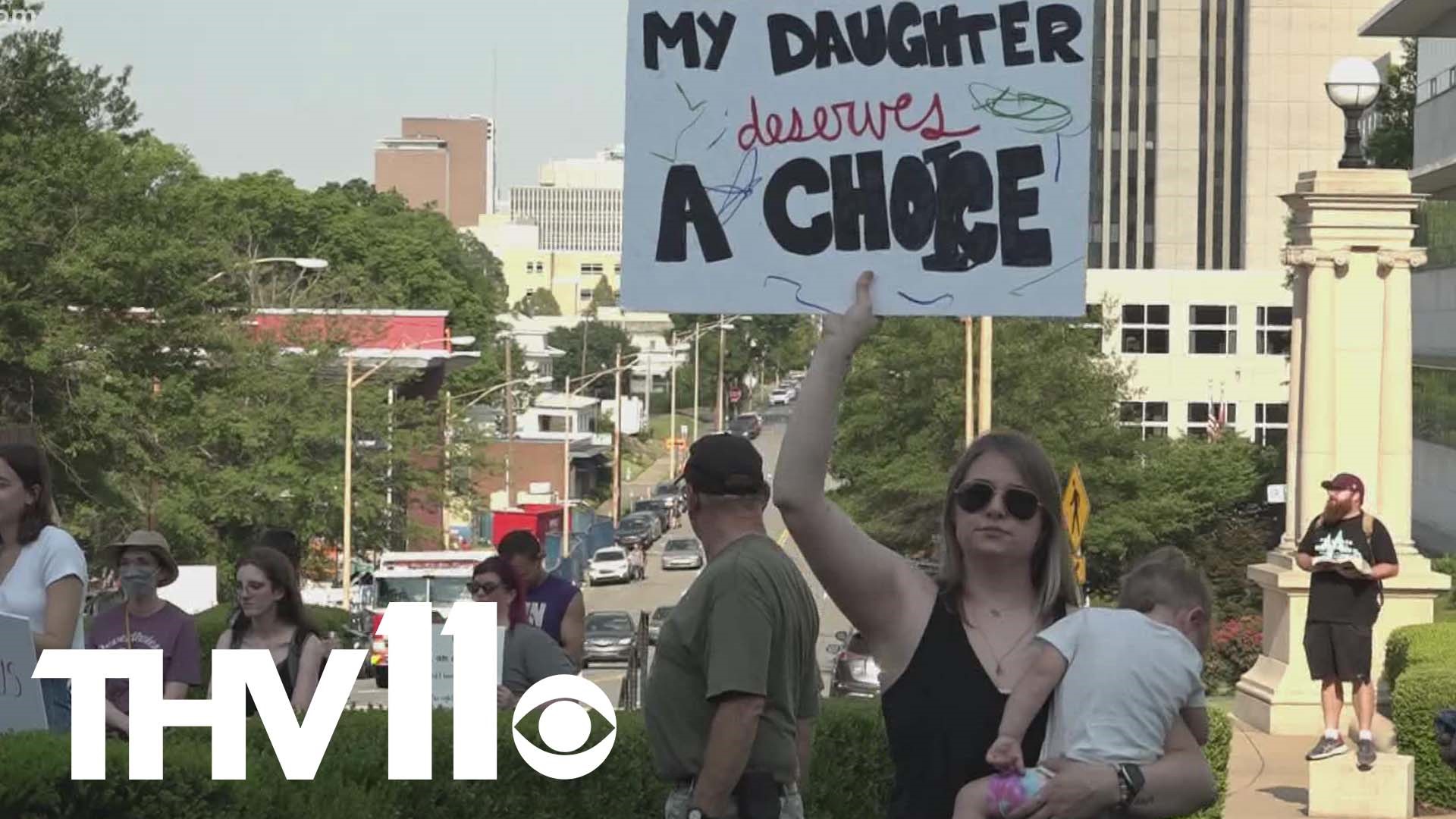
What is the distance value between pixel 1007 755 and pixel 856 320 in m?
1.27

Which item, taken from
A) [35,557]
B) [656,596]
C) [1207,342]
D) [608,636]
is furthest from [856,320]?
[1207,342]

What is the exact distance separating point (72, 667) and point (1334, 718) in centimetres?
898

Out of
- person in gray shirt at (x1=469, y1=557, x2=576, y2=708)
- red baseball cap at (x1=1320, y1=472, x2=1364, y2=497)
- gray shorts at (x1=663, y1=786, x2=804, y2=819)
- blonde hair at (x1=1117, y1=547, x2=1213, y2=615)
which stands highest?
red baseball cap at (x1=1320, y1=472, x2=1364, y2=497)

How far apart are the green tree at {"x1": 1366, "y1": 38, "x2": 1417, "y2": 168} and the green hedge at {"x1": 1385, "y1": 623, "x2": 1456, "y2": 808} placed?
204 ft

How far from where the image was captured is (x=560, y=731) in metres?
10.4

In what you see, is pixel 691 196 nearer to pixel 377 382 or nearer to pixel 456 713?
pixel 456 713

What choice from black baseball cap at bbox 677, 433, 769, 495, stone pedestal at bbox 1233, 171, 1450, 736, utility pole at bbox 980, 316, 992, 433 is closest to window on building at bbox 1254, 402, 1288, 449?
utility pole at bbox 980, 316, 992, 433

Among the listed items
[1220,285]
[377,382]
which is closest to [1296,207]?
[377,382]

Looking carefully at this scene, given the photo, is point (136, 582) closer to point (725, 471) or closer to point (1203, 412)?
point (725, 471)

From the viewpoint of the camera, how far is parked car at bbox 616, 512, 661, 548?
96.2 metres

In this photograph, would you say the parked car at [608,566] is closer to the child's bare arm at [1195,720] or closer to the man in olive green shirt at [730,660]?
the man in olive green shirt at [730,660]

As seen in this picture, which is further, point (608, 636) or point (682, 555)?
point (682, 555)

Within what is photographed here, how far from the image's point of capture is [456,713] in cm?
1002

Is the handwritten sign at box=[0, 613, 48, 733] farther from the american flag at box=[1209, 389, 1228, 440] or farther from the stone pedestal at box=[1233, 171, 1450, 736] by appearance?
the american flag at box=[1209, 389, 1228, 440]
